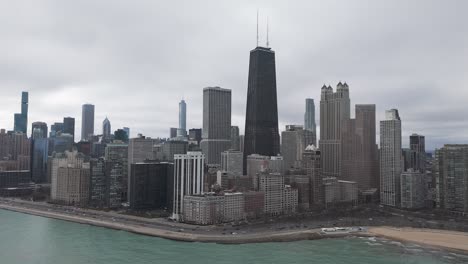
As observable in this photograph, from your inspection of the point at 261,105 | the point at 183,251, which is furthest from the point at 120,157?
the point at 183,251

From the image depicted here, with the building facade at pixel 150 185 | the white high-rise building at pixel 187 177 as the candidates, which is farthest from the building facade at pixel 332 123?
the white high-rise building at pixel 187 177

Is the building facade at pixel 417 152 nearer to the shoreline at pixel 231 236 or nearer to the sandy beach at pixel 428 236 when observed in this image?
the sandy beach at pixel 428 236

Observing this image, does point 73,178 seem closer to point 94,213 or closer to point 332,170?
point 94,213

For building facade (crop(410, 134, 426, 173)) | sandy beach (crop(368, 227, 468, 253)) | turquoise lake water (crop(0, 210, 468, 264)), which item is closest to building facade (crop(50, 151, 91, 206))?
turquoise lake water (crop(0, 210, 468, 264))

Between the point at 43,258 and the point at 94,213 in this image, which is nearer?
the point at 43,258

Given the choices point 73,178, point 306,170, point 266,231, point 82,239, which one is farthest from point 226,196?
point 73,178

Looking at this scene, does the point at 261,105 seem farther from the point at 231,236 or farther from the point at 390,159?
the point at 231,236
